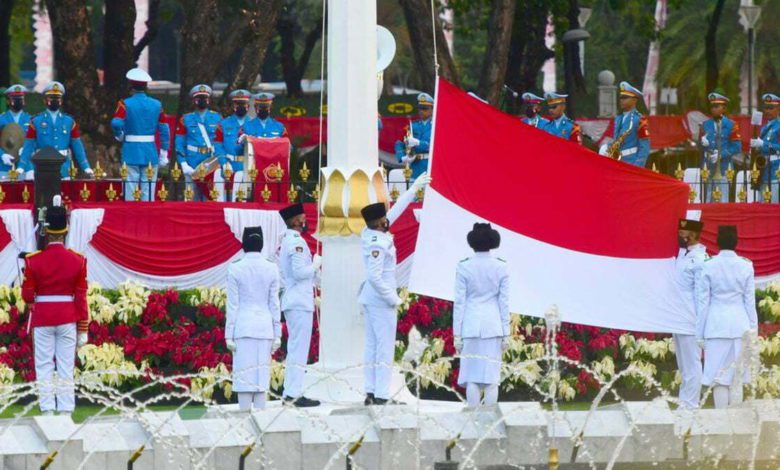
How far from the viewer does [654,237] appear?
17484mm

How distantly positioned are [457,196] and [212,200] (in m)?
5.69

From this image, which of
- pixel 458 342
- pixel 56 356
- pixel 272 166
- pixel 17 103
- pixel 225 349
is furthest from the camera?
pixel 17 103

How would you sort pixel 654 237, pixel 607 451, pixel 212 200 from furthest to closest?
pixel 212 200 < pixel 654 237 < pixel 607 451

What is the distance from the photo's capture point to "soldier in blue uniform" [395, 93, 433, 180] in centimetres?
2462

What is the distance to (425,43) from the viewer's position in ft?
92.9

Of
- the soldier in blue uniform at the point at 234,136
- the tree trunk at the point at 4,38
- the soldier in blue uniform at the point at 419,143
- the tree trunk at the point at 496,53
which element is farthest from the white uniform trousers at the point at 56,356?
the tree trunk at the point at 4,38

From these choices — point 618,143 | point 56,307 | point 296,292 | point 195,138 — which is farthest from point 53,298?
point 618,143

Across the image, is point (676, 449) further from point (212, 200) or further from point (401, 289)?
point (212, 200)

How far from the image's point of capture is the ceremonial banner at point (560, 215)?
17.1 meters

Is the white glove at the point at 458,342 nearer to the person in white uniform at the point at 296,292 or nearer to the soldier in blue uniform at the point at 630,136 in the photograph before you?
the person in white uniform at the point at 296,292

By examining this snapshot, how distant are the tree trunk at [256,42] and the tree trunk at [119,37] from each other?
330cm

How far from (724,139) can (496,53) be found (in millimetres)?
4185

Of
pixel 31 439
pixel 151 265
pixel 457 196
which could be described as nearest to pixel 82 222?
pixel 151 265

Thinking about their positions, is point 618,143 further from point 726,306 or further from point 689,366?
point 726,306
